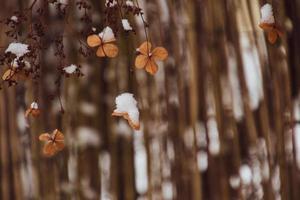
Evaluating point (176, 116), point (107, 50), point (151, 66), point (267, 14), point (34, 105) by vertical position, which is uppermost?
point (267, 14)

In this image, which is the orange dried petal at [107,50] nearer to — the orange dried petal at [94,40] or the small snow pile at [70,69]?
the orange dried petal at [94,40]

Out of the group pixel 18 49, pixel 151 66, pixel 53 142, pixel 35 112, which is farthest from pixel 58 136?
pixel 151 66

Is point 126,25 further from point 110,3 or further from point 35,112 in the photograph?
point 35,112

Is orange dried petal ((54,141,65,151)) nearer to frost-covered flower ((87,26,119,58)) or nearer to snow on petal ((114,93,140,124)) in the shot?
snow on petal ((114,93,140,124))

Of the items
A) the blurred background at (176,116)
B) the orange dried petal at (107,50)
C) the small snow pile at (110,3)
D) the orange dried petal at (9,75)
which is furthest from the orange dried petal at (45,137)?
the small snow pile at (110,3)

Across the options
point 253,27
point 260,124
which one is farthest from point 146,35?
point 260,124

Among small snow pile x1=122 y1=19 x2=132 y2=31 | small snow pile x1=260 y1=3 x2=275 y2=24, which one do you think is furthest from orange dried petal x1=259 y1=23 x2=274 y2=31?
small snow pile x1=122 y1=19 x2=132 y2=31
